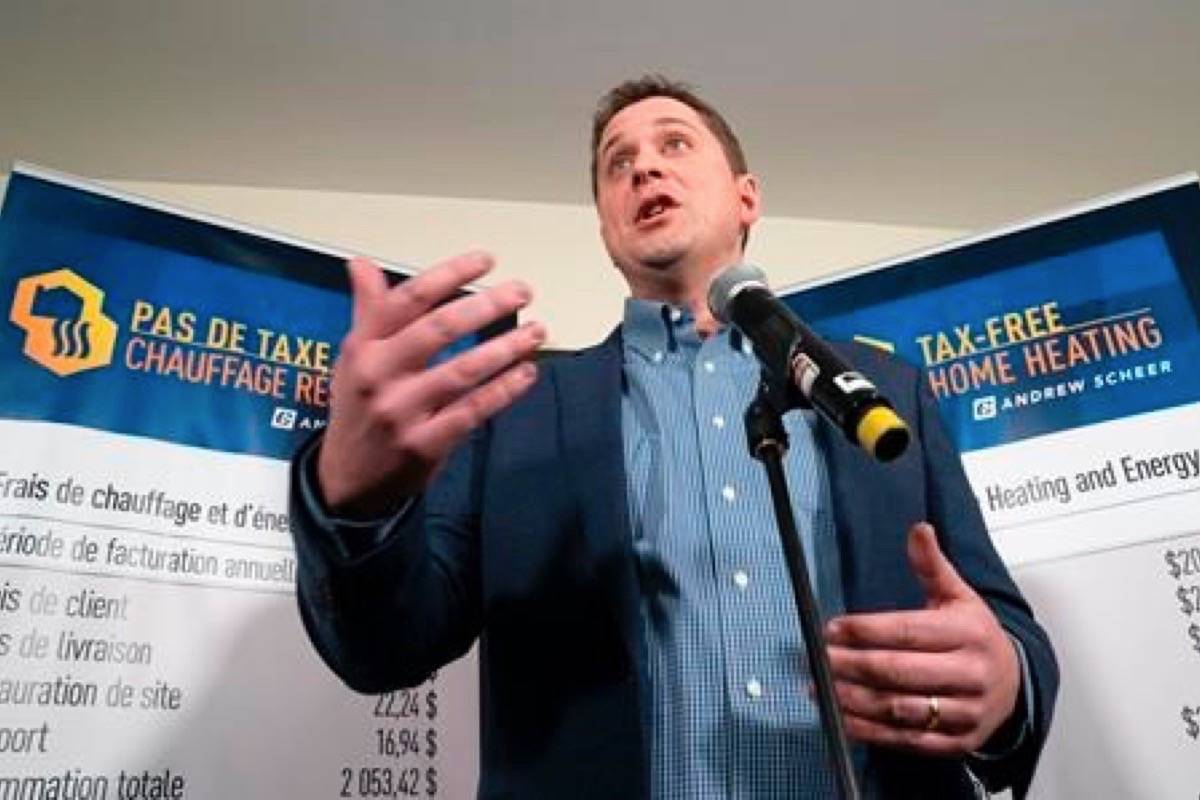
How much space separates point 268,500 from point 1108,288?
58.2 inches

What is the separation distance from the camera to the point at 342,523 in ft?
2.32

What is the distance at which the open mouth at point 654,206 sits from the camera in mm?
1311

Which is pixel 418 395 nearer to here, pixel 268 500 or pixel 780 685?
pixel 780 685

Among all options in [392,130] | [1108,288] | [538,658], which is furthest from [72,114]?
[1108,288]

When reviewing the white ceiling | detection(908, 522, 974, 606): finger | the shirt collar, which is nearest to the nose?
the shirt collar

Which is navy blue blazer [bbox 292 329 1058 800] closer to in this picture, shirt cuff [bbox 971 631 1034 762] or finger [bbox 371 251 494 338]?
shirt cuff [bbox 971 631 1034 762]

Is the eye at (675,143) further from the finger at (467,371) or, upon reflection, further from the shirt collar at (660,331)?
the finger at (467,371)

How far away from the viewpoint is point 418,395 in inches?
26.1

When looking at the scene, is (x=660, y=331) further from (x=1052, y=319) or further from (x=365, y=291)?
(x=1052, y=319)

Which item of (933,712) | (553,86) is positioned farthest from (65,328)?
(933,712)

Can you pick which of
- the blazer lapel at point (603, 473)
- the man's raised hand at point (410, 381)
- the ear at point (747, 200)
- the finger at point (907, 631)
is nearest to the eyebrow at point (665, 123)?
the ear at point (747, 200)

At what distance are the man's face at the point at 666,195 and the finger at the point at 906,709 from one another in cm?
71

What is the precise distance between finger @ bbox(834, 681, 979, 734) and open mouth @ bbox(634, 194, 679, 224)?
76 cm

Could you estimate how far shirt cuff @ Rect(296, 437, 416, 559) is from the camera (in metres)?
0.71
